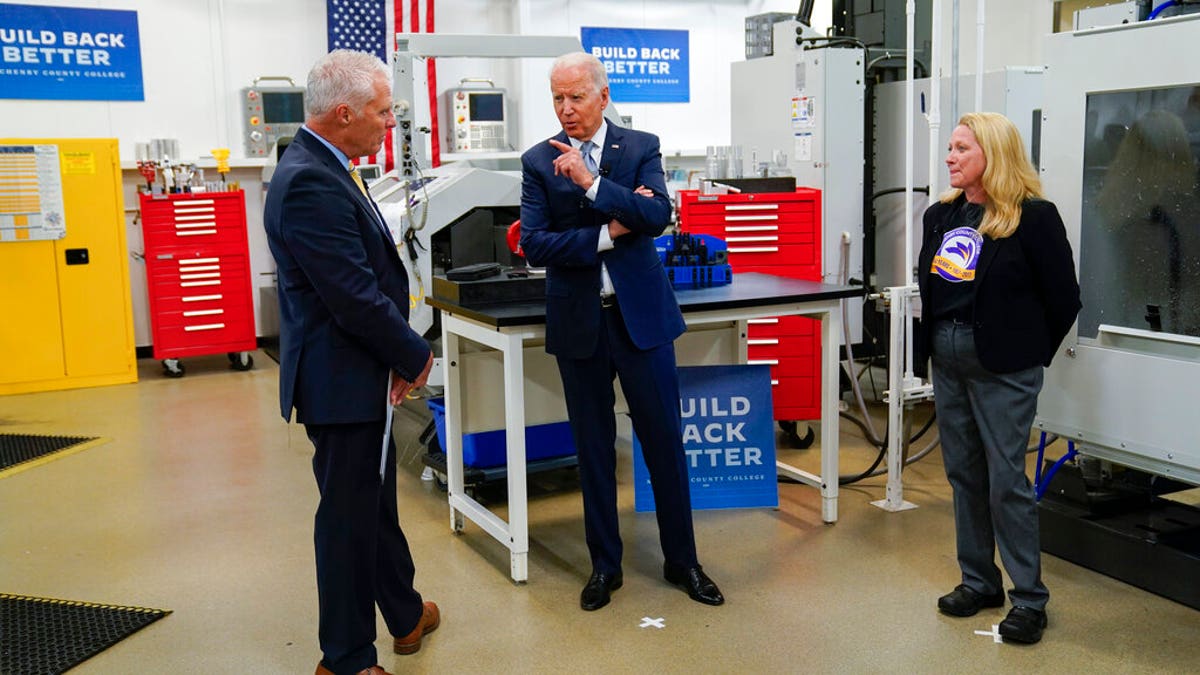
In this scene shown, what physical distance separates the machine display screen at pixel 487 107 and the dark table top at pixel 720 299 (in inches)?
168

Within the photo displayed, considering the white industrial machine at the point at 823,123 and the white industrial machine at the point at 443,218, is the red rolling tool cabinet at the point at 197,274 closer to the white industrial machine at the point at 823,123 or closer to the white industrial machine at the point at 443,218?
the white industrial machine at the point at 443,218

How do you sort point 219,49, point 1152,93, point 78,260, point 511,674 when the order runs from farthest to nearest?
1. point 219,49
2. point 78,260
3. point 1152,93
4. point 511,674

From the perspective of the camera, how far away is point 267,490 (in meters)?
4.49

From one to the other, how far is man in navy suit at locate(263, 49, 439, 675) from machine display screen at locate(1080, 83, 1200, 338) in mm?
1999

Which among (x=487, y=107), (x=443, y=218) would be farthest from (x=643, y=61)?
(x=443, y=218)

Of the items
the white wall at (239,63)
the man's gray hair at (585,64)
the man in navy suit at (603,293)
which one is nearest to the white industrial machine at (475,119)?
the white wall at (239,63)

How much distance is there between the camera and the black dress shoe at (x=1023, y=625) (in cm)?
288

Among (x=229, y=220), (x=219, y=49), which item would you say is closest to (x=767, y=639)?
(x=229, y=220)

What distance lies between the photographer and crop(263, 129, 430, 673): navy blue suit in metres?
2.36

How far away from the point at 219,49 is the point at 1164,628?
6.68 m

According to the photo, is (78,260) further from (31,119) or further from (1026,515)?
(1026,515)

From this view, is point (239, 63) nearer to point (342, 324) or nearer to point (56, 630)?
point (56, 630)

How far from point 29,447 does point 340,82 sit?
3.74 meters

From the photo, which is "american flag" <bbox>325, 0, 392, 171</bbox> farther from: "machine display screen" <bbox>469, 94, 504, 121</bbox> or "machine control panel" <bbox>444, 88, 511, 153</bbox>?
"machine display screen" <bbox>469, 94, 504, 121</bbox>
